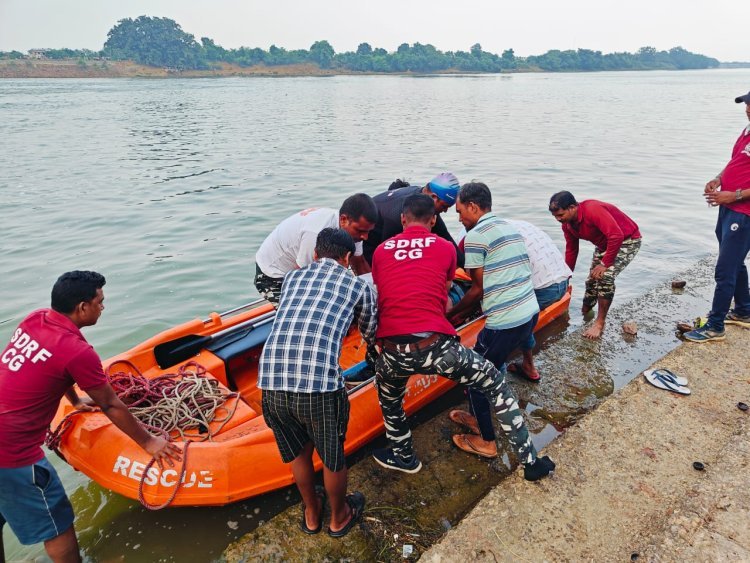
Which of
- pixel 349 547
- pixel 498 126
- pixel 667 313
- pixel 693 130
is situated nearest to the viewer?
pixel 349 547

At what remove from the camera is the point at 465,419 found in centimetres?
404

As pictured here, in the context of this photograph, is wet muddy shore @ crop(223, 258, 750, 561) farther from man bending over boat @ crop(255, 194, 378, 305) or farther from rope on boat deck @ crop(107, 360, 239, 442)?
man bending over boat @ crop(255, 194, 378, 305)

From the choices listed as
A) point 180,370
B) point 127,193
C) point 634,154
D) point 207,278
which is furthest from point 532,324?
point 634,154

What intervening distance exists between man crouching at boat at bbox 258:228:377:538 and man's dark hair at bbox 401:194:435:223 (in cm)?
50

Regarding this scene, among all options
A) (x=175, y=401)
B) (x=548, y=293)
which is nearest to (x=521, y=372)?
(x=548, y=293)

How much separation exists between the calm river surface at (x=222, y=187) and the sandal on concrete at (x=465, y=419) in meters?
1.46

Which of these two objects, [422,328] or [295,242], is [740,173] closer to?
[422,328]

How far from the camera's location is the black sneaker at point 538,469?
3188 millimetres

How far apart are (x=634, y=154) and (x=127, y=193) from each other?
16.9 metres

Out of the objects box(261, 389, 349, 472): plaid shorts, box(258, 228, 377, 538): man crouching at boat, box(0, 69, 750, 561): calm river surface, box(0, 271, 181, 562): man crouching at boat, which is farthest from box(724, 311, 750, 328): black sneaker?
box(0, 271, 181, 562): man crouching at boat

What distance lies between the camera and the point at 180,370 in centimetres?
425

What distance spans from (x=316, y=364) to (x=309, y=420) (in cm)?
33

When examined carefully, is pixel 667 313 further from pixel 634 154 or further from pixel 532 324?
pixel 634 154

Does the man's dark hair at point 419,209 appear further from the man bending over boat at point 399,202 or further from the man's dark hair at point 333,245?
the man bending over boat at point 399,202
